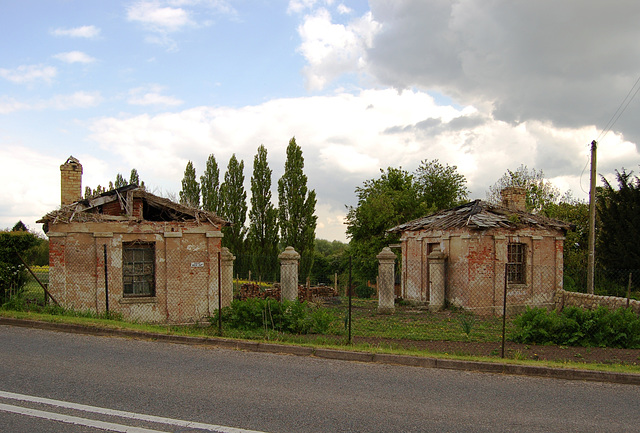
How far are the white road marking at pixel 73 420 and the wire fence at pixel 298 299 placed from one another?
461cm

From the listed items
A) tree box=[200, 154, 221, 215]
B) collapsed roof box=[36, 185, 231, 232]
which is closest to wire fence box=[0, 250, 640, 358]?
collapsed roof box=[36, 185, 231, 232]

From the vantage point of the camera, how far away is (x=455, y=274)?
61.5 ft

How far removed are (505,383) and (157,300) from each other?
11178mm

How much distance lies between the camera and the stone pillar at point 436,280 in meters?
18.8

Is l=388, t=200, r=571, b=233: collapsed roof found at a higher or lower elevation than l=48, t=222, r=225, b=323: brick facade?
higher

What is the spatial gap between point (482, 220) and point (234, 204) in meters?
27.1

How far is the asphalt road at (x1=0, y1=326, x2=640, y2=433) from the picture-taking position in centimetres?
494

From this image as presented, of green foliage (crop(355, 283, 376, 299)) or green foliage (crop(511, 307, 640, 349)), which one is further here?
green foliage (crop(355, 283, 376, 299))

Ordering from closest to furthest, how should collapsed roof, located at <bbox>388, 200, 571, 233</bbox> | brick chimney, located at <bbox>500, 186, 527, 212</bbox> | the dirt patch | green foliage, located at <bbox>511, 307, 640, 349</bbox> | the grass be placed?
the grass → the dirt patch → green foliage, located at <bbox>511, 307, 640, 349</bbox> → collapsed roof, located at <bbox>388, 200, 571, 233</bbox> → brick chimney, located at <bbox>500, 186, 527, 212</bbox>

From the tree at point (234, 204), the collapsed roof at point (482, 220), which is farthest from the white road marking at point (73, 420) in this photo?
the tree at point (234, 204)

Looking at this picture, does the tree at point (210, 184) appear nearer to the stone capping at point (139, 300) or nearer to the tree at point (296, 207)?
the tree at point (296, 207)

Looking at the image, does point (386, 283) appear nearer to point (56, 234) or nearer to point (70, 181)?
point (56, 234)

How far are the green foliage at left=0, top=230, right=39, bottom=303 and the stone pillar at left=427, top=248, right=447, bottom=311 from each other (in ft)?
45.0

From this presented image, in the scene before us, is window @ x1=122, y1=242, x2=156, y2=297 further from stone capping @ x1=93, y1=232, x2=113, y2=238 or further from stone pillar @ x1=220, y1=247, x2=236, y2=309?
stone pillar @ x1=220, y1=247, x2=236, y2=309
